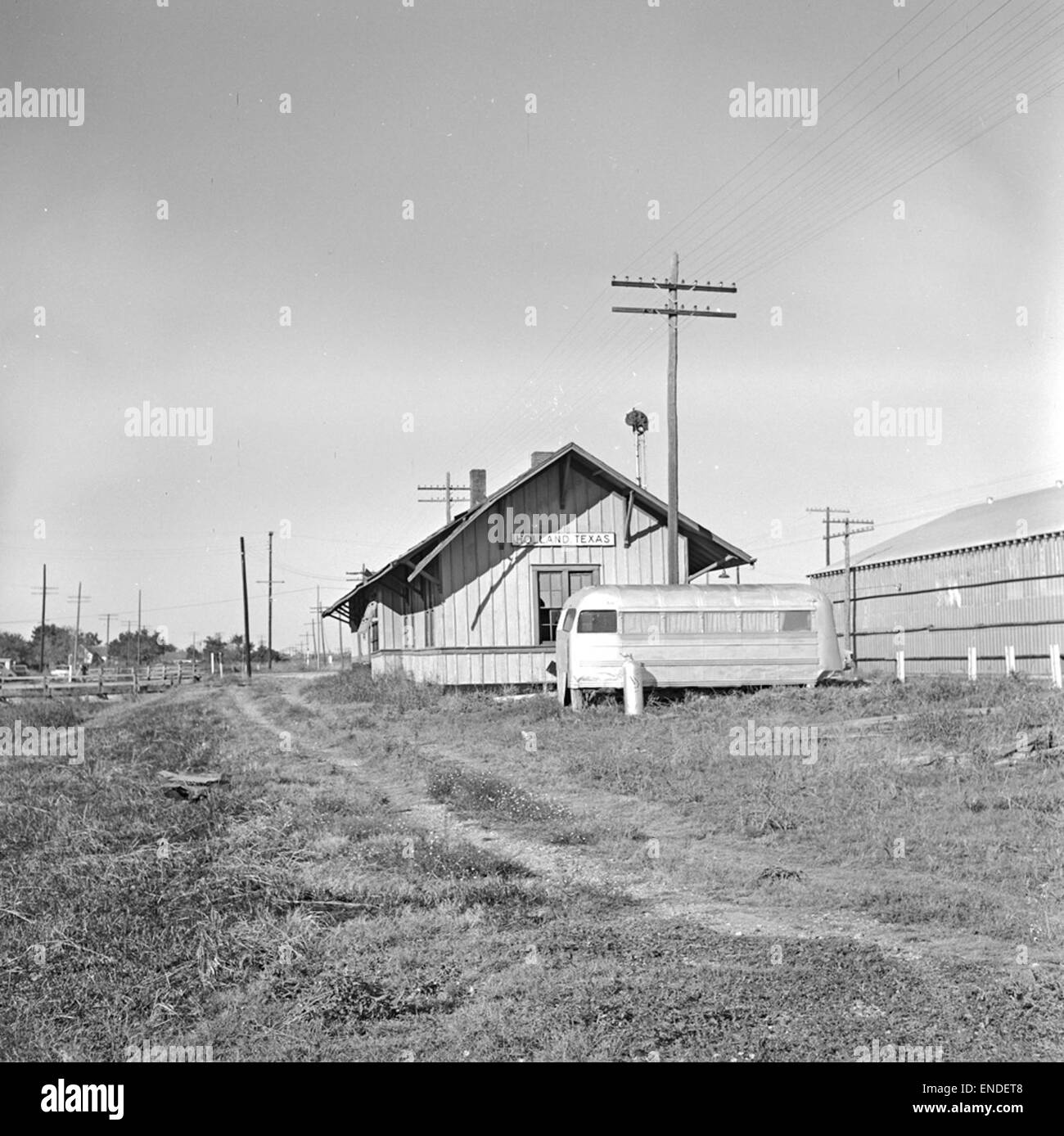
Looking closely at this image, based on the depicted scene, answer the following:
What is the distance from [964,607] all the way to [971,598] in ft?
1.13

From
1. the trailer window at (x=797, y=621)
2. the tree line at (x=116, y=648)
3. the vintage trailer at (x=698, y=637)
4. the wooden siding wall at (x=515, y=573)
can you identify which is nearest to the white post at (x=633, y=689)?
the vintage trailer at (x=698, y=637)

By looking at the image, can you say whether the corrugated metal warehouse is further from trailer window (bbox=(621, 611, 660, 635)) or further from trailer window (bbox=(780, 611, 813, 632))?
trailer window (bbox=(621, 611, 660, 635))

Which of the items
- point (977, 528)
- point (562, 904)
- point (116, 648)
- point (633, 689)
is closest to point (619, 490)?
point (633, 689)

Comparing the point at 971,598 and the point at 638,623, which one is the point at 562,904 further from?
the point at 971,598

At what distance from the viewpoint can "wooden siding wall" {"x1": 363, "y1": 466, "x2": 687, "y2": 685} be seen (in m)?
24.7

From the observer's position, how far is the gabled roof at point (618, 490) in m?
24.5

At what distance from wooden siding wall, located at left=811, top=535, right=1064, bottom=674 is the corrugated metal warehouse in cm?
2

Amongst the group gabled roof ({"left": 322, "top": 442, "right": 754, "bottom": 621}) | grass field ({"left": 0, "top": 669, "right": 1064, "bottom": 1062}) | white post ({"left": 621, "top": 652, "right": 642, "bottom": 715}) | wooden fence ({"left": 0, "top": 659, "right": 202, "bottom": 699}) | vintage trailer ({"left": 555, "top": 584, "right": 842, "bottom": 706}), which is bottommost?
wooden fence ({"left": 0, "top": 659, "right": 202, "bottom": 699})

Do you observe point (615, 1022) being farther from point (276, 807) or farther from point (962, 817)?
point (276, 807)

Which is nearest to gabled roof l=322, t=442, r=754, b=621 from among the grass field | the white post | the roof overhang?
the roof overhang

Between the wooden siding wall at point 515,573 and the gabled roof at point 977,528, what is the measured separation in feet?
27.6
